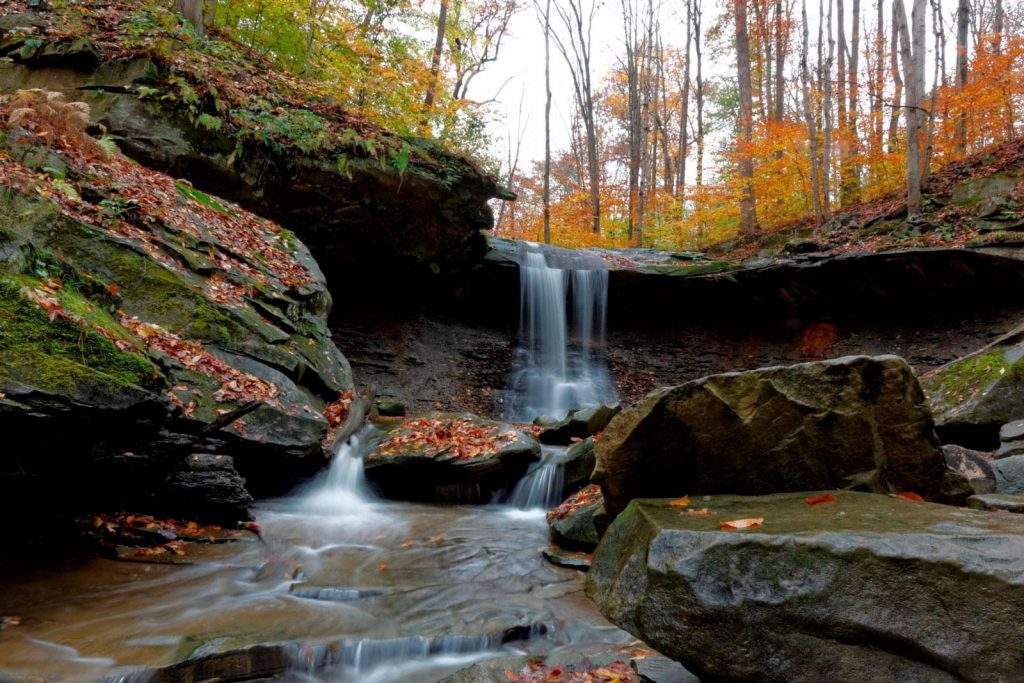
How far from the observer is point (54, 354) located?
3.75 meters

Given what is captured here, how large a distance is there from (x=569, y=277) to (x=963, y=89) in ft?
38.3

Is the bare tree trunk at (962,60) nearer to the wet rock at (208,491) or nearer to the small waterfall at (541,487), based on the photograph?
the small waterfall at (541,487)

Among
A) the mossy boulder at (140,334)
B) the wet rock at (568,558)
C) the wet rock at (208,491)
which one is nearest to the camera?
the mossy boulder at (140,334)

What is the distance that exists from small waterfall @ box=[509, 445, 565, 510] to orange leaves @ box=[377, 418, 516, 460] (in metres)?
0.55

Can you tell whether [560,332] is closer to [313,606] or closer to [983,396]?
[983,396]

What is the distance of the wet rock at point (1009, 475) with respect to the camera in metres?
4.72

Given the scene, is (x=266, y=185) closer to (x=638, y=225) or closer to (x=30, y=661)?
(x=30, y=661)

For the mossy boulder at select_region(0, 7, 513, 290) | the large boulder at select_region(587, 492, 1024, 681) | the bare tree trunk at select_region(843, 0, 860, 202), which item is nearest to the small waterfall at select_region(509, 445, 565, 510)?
the large boulder at select_region(587, 492, 1024, 681)

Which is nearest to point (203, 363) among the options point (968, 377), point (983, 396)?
point (983, 396)

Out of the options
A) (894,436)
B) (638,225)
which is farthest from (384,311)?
(894,436)

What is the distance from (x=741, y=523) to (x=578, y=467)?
15.4 feet

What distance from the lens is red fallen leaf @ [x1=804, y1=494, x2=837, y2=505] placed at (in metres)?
3.14

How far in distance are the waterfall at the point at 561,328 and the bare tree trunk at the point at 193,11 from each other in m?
8.42

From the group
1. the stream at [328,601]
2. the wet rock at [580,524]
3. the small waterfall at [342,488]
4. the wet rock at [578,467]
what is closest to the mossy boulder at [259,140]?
the small waterfall at [342,488]
